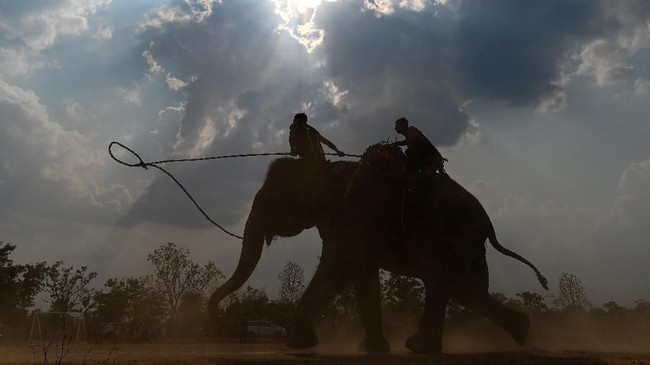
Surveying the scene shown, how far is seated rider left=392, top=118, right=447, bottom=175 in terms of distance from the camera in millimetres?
13375

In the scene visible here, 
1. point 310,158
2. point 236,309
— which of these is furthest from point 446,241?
point 236,309

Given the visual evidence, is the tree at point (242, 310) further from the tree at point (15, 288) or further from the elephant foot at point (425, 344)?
the elephant foot at point (425, 344)

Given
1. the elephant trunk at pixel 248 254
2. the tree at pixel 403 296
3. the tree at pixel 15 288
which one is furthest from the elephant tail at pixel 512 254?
the tree at pixel 15 288

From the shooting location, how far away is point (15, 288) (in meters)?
49.6

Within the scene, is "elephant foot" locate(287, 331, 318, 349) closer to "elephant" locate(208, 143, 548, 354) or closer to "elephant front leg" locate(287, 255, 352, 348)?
"elephant front leg" locate(287, 255, 352, 348)

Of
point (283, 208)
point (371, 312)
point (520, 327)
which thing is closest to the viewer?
point (520, 327)

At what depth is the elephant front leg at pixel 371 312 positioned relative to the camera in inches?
537

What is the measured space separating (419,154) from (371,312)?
3.67 metres

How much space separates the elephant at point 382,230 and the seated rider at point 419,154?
183 mm

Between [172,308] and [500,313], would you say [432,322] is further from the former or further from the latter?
[172,308]

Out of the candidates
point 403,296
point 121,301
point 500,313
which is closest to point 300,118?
point 500,313

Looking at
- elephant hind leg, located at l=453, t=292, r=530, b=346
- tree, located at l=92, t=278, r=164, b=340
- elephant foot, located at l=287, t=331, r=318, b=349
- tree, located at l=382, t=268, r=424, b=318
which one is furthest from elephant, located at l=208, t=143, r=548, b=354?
tree, located at l=92, t=278, r=164, b=340

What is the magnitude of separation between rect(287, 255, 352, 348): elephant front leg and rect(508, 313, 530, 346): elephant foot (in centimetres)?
343

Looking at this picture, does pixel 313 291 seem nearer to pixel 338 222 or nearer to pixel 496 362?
pixel 338 222
